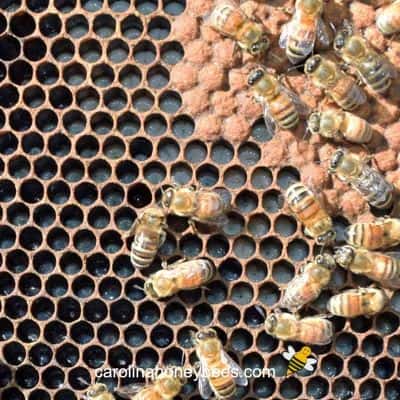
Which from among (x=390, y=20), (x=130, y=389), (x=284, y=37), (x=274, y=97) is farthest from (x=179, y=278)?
(x=390, y=20)

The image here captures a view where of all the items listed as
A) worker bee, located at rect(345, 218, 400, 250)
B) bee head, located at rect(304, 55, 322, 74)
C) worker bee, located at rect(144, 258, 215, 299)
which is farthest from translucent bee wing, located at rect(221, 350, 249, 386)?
bee head, located at rect(304, 55, 322, 74)

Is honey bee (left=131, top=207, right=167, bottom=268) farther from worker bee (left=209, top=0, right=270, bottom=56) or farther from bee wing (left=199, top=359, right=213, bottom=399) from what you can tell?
worker bee (left=209, top=0, right=270, bottom=56)

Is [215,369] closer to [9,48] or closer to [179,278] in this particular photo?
[179,278]

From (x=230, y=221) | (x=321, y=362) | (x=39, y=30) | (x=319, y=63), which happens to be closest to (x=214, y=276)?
(x=230, y=221)

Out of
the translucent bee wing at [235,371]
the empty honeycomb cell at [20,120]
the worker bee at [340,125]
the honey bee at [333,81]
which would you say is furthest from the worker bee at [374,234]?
the empty honeycomb cell at [20,120]

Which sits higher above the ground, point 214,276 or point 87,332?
point 214,276

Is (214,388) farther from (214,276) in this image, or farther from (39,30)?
(39,30)
